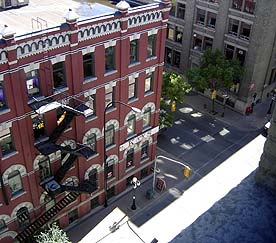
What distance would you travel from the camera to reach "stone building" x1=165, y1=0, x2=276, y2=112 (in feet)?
166

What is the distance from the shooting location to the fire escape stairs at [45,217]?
32022 millimetres

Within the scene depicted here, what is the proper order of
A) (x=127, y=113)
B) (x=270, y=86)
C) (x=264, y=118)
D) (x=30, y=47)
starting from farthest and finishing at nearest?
1. (x=270, y=86)
2. (x=264, y=118)
3. (x=127, y=113)
4. (x=30, y=47)

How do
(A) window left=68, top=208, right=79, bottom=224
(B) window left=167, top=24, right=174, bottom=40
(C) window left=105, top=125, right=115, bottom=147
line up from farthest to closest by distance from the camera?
1. (B) window left=167, top=24, right=174, bottom=40
2. (A) window left=68, top=208, right=79, bottom=224
3. (C) window left=105, top=125, right=115, bottom=147

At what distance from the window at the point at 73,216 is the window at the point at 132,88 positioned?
12.4 meters

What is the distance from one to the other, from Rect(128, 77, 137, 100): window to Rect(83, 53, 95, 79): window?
470cm

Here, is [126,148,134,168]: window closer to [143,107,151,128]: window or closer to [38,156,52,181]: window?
[143,107,151,128]: window

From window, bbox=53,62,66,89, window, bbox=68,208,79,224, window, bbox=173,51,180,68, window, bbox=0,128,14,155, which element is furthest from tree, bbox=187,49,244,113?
window, bbox=0,128,14,155

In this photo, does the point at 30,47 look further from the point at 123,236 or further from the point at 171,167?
the point at 171,167

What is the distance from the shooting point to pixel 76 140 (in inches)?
1299

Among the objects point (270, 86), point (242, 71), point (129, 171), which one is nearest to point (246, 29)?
point (242, 71)

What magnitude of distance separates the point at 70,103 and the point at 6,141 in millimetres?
5780

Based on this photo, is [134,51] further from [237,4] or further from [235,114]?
[235,114]

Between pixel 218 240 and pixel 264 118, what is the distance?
3315 centimetres

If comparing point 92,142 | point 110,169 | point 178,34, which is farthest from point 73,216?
point 178,34
